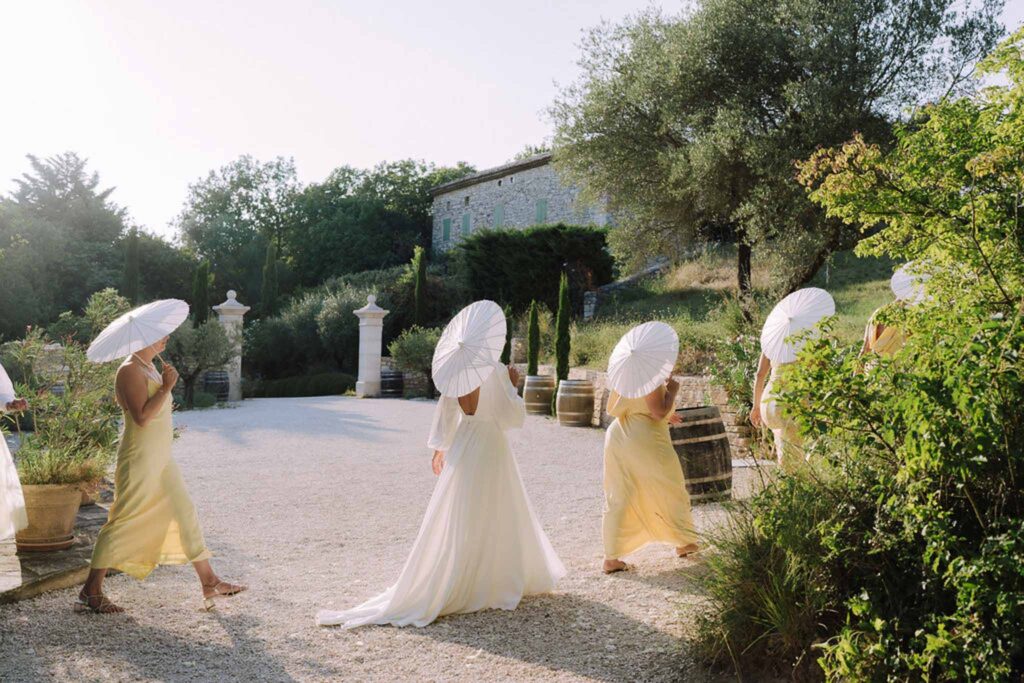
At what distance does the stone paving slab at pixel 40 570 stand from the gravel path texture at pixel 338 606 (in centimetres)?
10

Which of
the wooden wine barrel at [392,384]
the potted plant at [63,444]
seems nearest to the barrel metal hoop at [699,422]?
the potted plant at [63,444]

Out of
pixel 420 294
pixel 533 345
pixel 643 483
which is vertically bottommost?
pixel 643 483

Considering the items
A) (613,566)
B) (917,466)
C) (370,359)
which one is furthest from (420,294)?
(917,466)

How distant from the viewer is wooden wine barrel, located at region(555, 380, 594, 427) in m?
14.0

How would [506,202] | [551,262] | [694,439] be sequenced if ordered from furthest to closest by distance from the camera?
[506,202] < [551,262] < [694,439]


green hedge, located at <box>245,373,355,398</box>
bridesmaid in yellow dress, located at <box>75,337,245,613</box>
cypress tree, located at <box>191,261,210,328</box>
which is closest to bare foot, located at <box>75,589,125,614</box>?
bridesmaid in yellow dress, located at <box>75,337,245,613</box>

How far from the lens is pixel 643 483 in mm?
5508

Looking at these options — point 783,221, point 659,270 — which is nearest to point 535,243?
point 659,270

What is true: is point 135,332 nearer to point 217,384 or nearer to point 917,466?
point 917,466

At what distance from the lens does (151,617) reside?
457 cm

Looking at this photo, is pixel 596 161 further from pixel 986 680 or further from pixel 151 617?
pixel 986 680

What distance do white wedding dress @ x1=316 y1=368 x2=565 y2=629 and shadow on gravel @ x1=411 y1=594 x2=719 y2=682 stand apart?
0.39ft

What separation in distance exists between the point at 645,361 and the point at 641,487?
862 mm

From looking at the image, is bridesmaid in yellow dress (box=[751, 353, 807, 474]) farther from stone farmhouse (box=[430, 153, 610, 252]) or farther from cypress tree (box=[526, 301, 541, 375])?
stone farmhouse (box=[430, 153, 610, 252])
